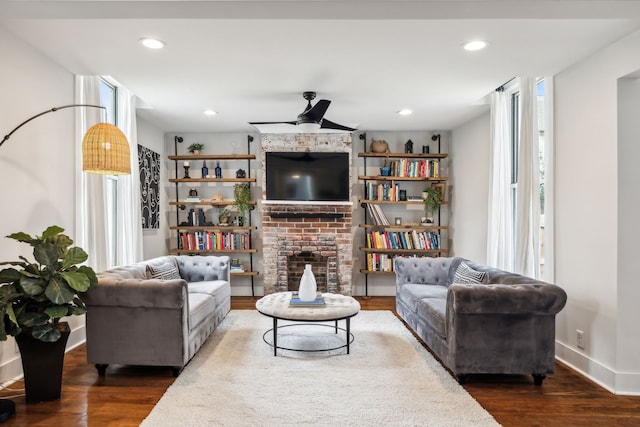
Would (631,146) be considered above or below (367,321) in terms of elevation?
above

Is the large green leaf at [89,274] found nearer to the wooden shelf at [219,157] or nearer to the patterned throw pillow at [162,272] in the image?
the patterned throw pillow at [162,272]

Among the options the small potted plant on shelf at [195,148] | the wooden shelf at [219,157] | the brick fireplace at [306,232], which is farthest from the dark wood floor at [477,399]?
the small potted plant on shelf at [195,148]

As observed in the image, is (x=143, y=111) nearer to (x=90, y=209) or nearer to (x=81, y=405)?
(x=90, y=209)

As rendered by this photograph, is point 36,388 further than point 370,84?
No

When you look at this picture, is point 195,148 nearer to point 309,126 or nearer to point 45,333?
point 309,126

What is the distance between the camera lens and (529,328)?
2.95 m

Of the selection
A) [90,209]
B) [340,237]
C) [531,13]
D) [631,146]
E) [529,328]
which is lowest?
[529,328]

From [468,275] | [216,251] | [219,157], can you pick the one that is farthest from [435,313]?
[219,157]

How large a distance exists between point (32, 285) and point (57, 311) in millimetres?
221

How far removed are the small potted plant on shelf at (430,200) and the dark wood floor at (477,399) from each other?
3172mm

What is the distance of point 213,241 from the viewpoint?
620 cm

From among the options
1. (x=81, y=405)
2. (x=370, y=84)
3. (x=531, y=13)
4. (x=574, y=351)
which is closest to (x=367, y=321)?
(x=574, y=351)

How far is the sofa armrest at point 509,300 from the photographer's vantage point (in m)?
2.89

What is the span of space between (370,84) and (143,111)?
9.51 ft
